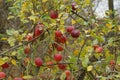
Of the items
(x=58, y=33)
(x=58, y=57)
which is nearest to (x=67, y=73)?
(x=58, y=57)

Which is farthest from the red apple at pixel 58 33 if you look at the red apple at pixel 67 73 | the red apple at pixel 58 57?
the red apple at pixel 67 73

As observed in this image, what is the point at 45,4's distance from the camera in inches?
126

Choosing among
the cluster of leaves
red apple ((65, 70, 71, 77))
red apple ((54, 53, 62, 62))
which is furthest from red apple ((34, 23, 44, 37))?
red apple ((65, 70, 71, 77))

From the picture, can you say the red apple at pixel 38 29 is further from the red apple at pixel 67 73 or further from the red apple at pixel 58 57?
the red apple at pixel 67 73

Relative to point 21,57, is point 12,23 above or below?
below

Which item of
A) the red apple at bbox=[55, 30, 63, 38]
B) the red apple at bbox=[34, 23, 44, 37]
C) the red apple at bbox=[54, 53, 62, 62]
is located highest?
the red apple at bbox=[34, 23, 44, 37]

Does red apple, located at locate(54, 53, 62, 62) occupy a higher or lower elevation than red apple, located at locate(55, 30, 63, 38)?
lower

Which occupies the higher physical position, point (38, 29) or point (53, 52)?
point (38, 29)

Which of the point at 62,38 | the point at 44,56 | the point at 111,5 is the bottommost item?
the point at 111,5

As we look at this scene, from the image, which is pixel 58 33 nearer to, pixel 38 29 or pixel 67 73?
pixel 38 29

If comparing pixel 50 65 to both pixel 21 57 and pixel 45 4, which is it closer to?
pixel 21 57

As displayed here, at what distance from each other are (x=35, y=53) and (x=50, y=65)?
0.49ft

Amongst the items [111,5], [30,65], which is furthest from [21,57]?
[111,5]

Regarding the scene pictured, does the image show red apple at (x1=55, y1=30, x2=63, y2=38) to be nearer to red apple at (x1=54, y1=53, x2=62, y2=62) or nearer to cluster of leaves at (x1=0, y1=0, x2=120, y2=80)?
cluster of leaves at (x1=0, y1=0, x2=120, y2=80)
